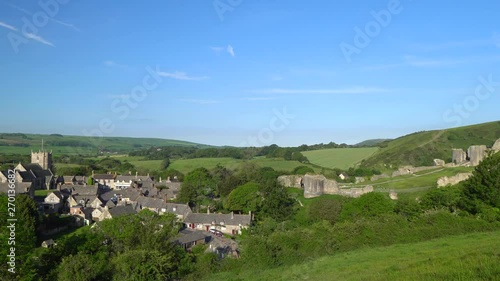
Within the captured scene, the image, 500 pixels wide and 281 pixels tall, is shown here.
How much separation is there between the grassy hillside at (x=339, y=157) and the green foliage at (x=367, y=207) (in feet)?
158

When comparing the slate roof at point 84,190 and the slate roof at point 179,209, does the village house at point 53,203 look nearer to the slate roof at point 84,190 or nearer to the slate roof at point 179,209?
the slate roof at point 84,190

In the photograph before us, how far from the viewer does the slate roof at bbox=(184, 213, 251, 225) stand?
4709 cm

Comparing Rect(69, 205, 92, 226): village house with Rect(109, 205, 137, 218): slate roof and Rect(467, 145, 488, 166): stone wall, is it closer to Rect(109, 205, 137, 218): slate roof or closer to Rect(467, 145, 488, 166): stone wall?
Rect(109, 205, 137, 218): slate roof

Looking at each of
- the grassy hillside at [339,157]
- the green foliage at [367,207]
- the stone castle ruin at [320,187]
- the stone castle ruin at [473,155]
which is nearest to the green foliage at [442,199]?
the green foliage at [367,207]

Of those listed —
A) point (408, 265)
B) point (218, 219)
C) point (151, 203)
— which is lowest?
point (218, 219)

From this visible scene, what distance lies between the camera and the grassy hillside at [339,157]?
9369cm

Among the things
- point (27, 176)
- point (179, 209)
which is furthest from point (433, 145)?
point (27, 176)

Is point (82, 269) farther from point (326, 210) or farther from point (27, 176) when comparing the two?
point (27, 176)

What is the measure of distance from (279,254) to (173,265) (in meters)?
6.13

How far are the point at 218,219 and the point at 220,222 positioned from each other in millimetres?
710

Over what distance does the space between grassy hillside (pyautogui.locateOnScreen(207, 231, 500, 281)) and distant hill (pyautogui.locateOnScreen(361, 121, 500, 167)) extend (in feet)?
226

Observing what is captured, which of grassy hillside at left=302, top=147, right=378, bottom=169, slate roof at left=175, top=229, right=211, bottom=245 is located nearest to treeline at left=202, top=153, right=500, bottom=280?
slate roof at left=175, top=229, right=211, bottom=245

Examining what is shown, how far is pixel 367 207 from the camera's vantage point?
40781 mm

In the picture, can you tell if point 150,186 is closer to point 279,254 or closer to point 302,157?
→ point 302,157
